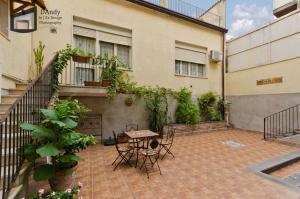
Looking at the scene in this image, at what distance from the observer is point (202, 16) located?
35.2ft

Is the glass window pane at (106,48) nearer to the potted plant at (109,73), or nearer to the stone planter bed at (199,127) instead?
the potted plant at (109,73)

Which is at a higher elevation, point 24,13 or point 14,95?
point 24,13

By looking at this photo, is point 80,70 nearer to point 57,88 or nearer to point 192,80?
point 57,88

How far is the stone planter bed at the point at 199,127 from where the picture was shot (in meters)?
8.57

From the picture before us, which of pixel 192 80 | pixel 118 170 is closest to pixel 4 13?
pixel 118 170

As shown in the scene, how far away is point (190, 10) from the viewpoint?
10.1 m

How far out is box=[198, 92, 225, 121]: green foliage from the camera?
1000cm

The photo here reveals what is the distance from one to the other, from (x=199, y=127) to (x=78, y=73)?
586cm

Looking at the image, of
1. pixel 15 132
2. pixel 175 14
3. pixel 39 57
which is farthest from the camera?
pixel 175 14

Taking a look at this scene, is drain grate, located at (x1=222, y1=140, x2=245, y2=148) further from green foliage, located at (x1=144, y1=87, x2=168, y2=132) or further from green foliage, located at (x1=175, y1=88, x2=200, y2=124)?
green foliage, located at (x1=144, y1=87, x2=168, y2=132)

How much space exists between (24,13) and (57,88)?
2.03 metres

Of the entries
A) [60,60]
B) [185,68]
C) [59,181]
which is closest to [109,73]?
[60,60]

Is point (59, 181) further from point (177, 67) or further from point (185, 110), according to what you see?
point (177, 67)

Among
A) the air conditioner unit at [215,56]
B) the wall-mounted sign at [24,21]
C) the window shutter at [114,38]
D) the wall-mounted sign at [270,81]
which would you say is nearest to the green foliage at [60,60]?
the wall-mounted sign at [24,21]
